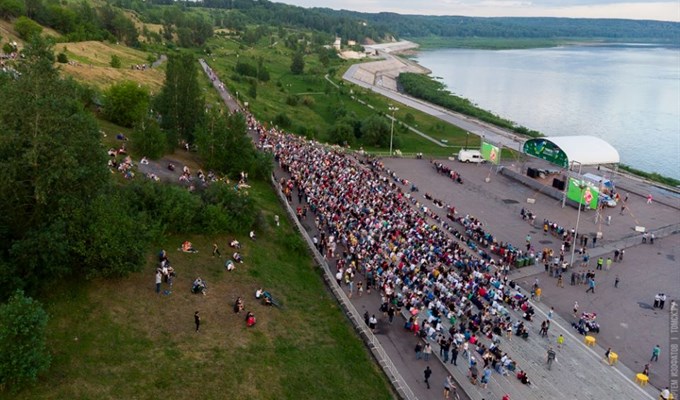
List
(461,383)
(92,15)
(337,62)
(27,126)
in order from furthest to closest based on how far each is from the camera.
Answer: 1. (337,62)
2. (92,15)
3. (461,383)
4. (27,126)

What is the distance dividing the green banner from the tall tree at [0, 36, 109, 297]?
41238 millimetres

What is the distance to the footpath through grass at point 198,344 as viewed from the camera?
1786 centimetres

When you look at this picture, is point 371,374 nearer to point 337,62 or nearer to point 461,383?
point 461,383

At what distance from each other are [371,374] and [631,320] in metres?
14.7

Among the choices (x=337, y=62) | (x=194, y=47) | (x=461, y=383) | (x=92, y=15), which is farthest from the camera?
(x=337, y=62)

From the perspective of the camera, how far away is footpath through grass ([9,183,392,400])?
17859 mm

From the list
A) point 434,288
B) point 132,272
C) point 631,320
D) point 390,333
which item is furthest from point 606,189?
point 132,272

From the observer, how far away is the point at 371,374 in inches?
838

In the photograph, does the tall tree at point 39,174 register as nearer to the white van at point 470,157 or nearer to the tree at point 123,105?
the tree at point 123,105

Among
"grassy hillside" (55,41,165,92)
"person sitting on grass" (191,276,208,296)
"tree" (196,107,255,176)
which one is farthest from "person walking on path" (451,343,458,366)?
"grassy hillside" (55,41,165,92)

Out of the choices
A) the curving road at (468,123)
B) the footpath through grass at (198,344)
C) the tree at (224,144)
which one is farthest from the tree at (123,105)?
the curving road at (468,123)

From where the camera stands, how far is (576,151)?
48.4 m

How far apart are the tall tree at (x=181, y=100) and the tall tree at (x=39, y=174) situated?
71.4ft

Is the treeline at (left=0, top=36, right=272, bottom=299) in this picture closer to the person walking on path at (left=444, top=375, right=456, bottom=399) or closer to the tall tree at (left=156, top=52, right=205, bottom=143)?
the person walking on path at (left=444, top=375, right=456, bottom=399)
